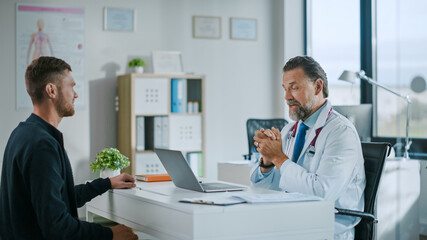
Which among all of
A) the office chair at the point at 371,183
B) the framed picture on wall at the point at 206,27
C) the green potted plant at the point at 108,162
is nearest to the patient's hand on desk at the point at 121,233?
the green potted plant at the point at 108,162

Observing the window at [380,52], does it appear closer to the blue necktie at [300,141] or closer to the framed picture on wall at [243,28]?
the framed picture on wall at [243,28]

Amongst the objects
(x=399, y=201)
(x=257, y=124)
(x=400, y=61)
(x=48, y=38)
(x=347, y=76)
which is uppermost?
(x=48, y=38)

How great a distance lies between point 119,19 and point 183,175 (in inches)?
142

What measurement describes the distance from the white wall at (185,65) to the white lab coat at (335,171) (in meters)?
3.37

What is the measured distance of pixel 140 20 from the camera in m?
5.68

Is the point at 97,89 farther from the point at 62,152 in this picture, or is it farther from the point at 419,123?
the point at 62,152

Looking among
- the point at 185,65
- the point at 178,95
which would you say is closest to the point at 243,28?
the point at 185,65

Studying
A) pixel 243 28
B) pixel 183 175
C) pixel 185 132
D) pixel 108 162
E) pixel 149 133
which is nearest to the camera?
pixel 183 175

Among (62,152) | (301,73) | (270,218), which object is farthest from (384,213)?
(62,152)

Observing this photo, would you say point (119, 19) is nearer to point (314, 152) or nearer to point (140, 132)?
point (140, 132)

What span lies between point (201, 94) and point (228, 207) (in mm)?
3783

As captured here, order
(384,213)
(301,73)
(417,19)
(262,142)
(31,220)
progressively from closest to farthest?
1. (31,220)
2. (262,142)
3. (301,73)
4. (384,213)
5. (417,19)

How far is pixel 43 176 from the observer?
6.12ft

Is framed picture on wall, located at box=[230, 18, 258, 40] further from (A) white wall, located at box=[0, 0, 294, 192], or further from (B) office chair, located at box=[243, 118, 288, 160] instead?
(B) office chair, located at box=[243, 118, 288, 160]
